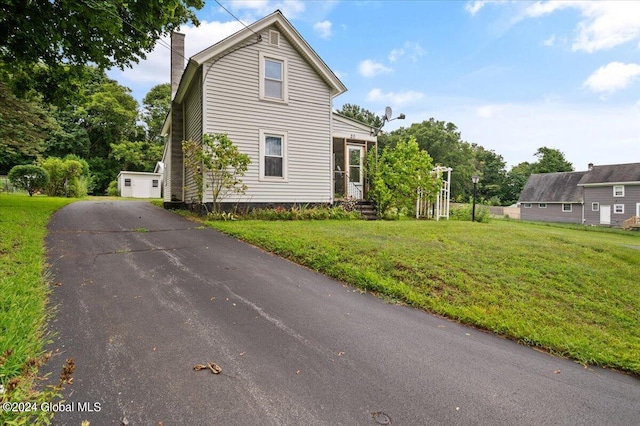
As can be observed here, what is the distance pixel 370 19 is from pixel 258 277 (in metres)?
11.9

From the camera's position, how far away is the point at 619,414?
7.22ft

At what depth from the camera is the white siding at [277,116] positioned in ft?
33.6

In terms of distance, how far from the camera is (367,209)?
1277cm

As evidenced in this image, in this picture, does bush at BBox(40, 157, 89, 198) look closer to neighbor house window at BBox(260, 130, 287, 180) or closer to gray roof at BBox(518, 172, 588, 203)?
neighbor house window at BBox(260, 130, 287, 180)

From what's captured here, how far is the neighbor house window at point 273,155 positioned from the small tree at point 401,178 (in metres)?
3.80

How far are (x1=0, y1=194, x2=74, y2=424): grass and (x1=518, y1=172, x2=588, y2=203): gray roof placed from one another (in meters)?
42.8

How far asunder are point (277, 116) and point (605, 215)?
36.0 m

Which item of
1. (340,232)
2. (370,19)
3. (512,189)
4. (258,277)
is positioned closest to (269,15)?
(370,19)

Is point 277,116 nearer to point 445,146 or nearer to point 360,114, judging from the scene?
point 445,146

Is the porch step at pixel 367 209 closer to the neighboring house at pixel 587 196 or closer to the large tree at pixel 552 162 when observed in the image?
the neighboring house at pixel 587 196

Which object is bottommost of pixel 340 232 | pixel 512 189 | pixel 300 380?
pixel 300 380

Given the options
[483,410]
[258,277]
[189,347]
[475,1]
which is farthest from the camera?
[475,1]

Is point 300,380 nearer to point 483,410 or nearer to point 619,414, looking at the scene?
point 483,410

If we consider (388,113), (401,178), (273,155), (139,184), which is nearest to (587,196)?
(388,113)
